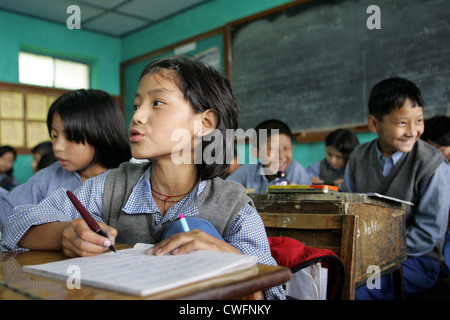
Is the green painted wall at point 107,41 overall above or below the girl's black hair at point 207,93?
above

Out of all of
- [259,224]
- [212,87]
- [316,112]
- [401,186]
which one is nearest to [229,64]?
[316,112]

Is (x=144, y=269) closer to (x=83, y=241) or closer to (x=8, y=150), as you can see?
(x=83, y=241)

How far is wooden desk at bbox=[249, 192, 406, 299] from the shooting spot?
1.19 metres

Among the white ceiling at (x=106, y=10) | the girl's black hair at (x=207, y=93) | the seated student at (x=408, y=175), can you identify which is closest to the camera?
the girl's black hair at (x=207, y=93)

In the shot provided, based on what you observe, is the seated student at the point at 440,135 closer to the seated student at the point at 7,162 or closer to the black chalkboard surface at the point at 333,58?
the black chalkboard surface at the point at 333,58

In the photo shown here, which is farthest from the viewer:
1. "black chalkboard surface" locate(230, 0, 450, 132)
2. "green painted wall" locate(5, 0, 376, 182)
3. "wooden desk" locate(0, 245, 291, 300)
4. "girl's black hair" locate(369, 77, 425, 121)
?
"green painted wall" locate(5, 0, 376, 182)

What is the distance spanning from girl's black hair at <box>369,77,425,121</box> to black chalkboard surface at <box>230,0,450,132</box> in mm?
1388

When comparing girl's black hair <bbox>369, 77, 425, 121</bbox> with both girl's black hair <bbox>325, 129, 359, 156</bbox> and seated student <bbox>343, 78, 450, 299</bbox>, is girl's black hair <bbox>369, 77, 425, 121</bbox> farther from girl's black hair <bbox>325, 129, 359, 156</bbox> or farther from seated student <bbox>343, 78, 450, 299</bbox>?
girl's black hair <bbox>325, 129, 359, 156</bbox>

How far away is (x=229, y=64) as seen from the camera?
16.1 ft

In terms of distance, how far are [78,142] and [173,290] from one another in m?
1.33

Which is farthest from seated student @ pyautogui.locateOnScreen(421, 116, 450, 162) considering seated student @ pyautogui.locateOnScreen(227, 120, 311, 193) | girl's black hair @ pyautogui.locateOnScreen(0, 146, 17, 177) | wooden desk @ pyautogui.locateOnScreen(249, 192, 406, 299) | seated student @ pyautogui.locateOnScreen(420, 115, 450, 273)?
girl's black hair @ pyautogui.locateOnScreen(0, 146, 17, 177)

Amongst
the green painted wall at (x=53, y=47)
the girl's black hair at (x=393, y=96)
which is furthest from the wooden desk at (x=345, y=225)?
the green painted wall at (x=53, y=47)

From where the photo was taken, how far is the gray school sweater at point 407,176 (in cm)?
196
